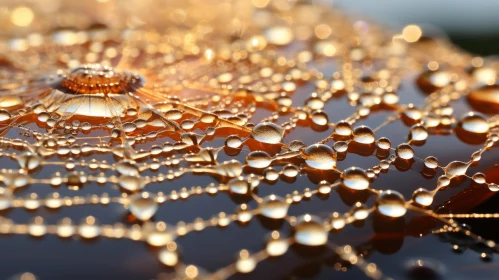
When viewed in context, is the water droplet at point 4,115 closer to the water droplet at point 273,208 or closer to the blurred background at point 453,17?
the water droplet at point 273,208

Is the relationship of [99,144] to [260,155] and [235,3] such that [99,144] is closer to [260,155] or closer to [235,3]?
[260,155]

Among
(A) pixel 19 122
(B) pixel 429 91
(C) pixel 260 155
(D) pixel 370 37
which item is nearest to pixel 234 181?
(C) pixel 260 155

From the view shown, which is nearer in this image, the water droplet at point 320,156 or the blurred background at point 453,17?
the water droplet at point 320,156

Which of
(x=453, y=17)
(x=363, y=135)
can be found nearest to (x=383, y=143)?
(x=363, y=135)

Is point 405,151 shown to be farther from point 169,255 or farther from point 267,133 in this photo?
point 169,255

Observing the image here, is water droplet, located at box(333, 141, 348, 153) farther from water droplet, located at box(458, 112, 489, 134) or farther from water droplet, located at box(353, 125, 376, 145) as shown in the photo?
water droplet, located at box(458, 112, 489, 134)

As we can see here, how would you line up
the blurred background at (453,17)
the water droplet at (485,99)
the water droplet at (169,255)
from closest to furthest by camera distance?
the water droplet at (169,255) < the water droplet at (485,99) < the blurred background at (453,17)

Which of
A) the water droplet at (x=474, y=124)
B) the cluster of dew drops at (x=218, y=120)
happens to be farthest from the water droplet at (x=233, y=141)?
the water droplet at (x=474, y=124)
